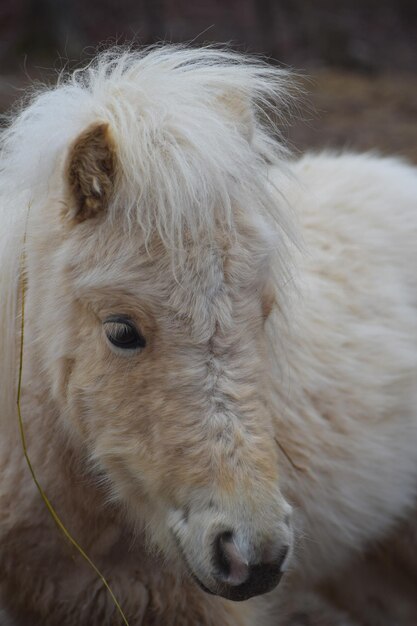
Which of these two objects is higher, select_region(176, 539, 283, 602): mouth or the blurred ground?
the blurred ground

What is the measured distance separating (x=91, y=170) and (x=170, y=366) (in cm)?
58

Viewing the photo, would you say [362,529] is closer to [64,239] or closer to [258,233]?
[258,233]

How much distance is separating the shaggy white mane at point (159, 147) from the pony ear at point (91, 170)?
0.11 feet

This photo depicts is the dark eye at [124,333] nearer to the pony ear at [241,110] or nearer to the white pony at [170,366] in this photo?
the white pony at [170,366]

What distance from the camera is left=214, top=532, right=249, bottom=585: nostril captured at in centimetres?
232

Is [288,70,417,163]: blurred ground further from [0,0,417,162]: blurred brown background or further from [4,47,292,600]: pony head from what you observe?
[4,47,292,600]: pony head

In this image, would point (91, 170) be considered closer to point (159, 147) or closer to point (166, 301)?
point (159, 147)

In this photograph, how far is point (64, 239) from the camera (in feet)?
8.80

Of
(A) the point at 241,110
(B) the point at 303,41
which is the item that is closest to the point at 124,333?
(A) the point at 241,110

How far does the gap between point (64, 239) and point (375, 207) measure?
1716mm

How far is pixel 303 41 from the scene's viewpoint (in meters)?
13.3

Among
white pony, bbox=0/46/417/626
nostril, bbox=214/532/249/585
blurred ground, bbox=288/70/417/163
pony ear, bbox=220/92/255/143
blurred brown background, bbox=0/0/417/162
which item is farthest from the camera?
blurred brown background, bbox=0/0/417/162

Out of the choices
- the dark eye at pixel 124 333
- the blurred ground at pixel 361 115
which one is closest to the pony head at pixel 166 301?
the dark eye at pixel 124 333

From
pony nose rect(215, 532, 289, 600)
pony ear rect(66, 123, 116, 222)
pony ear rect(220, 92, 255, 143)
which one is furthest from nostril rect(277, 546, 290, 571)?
pony ear rect(220, 92, 255, 143)
